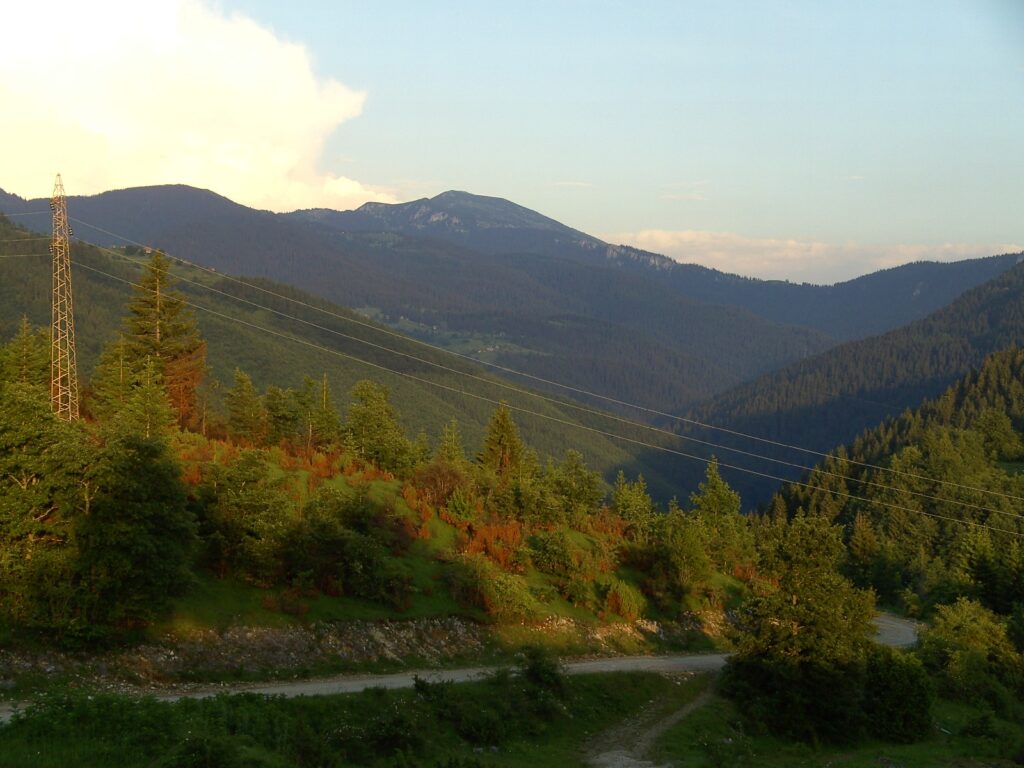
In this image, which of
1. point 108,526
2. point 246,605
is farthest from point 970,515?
point 108,526

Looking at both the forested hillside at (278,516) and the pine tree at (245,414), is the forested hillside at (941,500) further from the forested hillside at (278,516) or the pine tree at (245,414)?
the pine tree at (245,414)

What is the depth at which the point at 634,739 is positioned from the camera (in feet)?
92.8

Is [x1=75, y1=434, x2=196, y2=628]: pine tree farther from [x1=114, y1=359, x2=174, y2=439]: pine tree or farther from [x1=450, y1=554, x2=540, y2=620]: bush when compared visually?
[x1=450, y1=554, x2=540, y2=620]: bush

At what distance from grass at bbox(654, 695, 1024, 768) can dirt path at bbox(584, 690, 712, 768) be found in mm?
471

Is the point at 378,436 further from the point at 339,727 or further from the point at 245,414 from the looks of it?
the point at 339,727

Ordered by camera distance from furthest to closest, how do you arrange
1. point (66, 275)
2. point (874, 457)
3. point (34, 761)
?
point (874, 457) < point (66, 275) < point (34, 761)

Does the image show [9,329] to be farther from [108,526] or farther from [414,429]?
[108,526]

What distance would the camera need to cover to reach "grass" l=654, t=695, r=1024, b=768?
88.3 feet

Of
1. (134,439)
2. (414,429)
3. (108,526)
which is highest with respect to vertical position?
(134,439)

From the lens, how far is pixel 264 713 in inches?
826

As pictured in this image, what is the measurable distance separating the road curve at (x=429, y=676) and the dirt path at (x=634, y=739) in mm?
3023

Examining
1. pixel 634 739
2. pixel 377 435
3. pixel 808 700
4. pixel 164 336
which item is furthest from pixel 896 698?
pixel 164 336

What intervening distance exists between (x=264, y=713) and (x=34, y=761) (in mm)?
5552

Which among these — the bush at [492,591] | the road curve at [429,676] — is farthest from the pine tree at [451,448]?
the road curve at [429,676]
